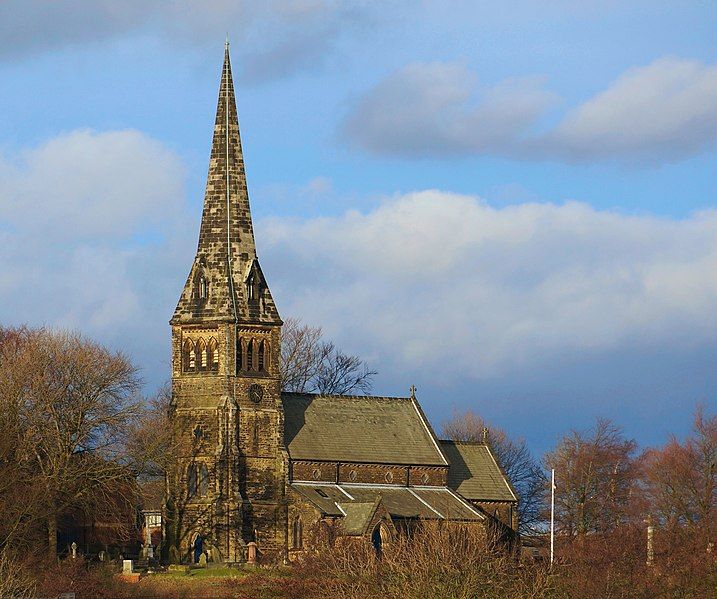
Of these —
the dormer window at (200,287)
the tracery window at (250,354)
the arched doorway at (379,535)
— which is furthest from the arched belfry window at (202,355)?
the arched doorway at (379,535)

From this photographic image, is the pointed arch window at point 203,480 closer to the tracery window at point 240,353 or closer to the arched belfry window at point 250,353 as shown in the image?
the tracery window at point 240,353

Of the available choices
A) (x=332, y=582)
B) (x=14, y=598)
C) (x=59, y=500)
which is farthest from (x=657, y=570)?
(x=59, y=500)

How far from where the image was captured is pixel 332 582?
2542 inches

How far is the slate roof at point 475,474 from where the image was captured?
4011 inches

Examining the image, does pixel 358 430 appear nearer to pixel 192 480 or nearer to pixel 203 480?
pixel 203 480

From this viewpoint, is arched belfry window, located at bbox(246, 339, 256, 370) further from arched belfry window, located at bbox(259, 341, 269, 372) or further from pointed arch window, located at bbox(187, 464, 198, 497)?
pointed arch window, located at bbox(187, 464, 198, 497)

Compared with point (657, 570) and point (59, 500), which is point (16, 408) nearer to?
point (59, 500)

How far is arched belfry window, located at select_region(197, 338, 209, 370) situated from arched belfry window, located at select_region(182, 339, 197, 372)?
204 mm

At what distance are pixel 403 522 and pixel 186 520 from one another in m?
10.1

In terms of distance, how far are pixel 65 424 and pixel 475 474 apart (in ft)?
86.0

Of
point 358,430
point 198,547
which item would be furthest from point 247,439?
point 358,430

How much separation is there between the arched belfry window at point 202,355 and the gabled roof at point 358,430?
16.1 ft

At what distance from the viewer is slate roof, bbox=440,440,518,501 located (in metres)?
102

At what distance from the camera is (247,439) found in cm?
9231
